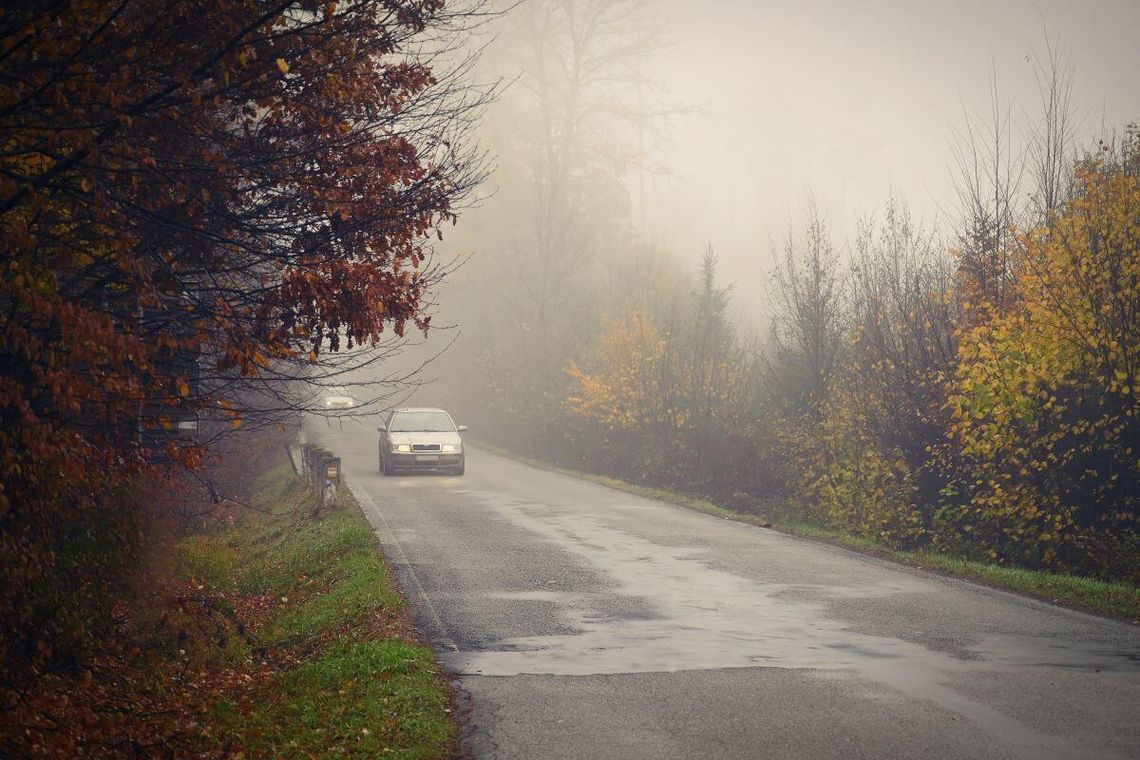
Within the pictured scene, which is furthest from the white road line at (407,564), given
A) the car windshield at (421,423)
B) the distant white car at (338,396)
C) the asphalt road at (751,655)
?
the car windshield at (421,423)

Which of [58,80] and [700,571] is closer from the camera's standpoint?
[58,80]

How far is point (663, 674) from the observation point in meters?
8.72

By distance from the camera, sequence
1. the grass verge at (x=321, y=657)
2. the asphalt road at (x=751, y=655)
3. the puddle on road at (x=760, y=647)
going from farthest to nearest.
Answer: the puddle on road at (x=760, y=647)
the grass verge at (x=321, y=657)
the asphalt road at (x=751, y=655)

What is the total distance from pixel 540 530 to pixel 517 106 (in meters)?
39.1

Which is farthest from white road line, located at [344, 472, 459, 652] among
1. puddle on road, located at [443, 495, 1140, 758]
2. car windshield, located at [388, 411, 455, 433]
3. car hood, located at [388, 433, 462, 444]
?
car windshield, located at [388, 411, 455, 433]

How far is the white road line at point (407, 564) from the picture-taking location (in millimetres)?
10383

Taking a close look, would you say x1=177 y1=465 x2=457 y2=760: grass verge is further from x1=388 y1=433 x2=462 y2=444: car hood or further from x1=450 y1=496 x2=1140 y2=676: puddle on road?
x1=388 y1=433 x2=462 y2=444: car hood

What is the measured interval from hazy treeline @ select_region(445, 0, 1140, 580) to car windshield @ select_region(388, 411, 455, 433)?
6258 millimetres

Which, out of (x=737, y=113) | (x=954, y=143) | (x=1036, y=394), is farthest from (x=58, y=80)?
(x=737, y=113)

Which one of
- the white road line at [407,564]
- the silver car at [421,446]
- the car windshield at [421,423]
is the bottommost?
the white road line at [407,564]

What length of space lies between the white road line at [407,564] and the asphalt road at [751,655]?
0.06 metres

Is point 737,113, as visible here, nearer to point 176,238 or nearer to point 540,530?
point 540,530

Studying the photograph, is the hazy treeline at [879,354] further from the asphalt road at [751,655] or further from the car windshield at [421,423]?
the car windshield at [421,423]

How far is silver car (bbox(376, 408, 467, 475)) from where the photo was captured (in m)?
30.4
